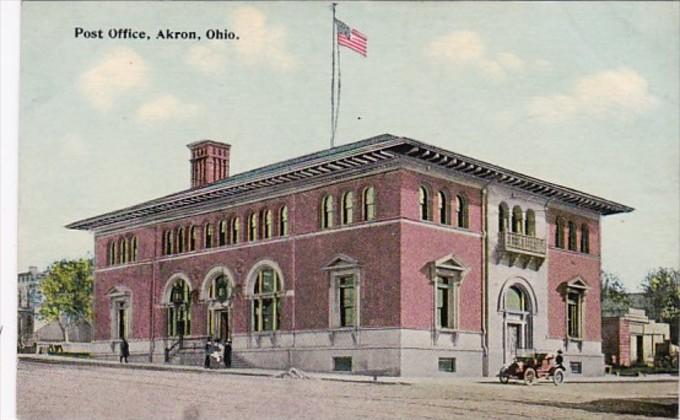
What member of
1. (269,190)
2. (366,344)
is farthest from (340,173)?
(366,344)

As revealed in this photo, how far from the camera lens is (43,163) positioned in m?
9.71

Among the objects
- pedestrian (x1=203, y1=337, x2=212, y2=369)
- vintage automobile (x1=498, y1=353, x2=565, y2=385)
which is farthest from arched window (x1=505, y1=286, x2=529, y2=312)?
pedestrian (x1=203, y1=337, x2=212, y2=369)

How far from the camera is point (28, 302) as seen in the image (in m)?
9.70

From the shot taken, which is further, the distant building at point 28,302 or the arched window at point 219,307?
the arched window at point 219,307

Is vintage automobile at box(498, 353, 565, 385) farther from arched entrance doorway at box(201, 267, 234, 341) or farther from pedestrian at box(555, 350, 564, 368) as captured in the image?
arched entrance doorway at box(201, 267, 234, 341)

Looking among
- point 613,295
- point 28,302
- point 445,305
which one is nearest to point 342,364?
point 445,305

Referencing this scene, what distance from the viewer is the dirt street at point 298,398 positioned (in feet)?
30.7

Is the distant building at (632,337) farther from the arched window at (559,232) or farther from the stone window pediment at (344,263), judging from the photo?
the stone window pediment at (344,263)

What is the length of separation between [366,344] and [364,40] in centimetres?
216

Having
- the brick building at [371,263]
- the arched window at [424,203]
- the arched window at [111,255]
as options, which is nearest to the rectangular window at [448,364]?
the brick building at [371,263]

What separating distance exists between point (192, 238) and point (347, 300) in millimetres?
1301

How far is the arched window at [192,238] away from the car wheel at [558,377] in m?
2.82

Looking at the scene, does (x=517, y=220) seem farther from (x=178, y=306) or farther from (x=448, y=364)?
(x=178, y=306)

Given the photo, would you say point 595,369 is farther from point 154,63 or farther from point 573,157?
point 154,63
